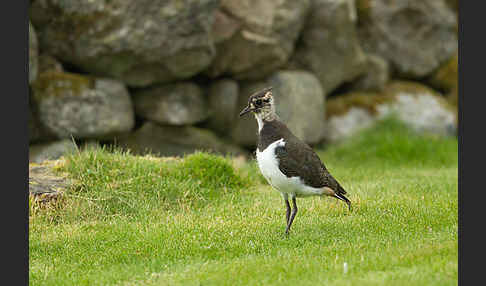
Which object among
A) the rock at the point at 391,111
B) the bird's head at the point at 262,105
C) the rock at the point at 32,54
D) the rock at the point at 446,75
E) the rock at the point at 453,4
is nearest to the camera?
the bird's head at the point at 262,105

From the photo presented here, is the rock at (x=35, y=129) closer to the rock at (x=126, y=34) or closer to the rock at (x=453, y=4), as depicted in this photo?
the rock at (x=126, y=34)

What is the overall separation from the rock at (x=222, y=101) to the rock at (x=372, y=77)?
363cm

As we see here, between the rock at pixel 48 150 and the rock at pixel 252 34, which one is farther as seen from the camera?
the rock at pixel 252 34

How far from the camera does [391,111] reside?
46.3ft

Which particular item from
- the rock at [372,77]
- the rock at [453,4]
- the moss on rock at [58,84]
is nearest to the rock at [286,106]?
the rock at [372,77]

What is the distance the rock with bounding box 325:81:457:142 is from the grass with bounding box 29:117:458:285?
4030mm

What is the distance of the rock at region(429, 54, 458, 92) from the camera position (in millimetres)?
15695

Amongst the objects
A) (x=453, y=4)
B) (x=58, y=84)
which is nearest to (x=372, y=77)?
(x=453, y=4)

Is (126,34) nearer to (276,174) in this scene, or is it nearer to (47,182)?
(47,182)

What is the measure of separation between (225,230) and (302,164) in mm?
1187

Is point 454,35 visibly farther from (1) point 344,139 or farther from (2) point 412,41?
(1) point 344,139

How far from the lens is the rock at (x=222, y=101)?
40.2 feet

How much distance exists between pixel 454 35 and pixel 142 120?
328 inches

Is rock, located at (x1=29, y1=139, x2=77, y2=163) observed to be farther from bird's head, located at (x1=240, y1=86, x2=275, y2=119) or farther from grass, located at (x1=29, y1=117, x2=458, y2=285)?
bird's head, located at (x1=240, y1=86, x2=275, y2=119)
